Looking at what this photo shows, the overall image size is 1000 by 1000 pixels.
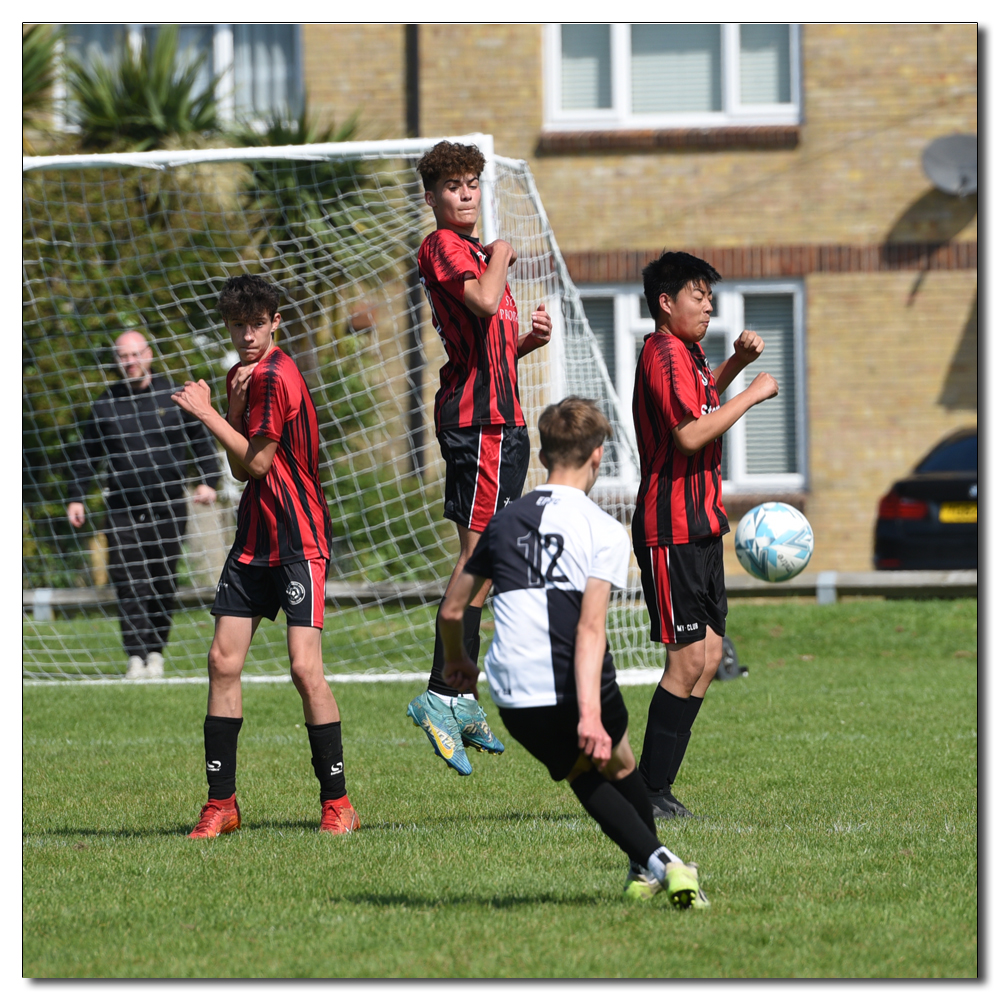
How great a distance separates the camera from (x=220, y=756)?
563 cm

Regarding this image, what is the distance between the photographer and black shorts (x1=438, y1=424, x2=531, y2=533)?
19.0 ft

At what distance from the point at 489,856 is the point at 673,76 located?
489 inches

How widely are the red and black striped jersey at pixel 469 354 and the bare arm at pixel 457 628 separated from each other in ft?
5.09

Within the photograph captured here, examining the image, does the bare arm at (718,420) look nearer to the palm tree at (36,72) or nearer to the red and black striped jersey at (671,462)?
the red and black striped jersey at (671,462)

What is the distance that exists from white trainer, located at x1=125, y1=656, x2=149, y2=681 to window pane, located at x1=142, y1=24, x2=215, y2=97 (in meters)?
8.37

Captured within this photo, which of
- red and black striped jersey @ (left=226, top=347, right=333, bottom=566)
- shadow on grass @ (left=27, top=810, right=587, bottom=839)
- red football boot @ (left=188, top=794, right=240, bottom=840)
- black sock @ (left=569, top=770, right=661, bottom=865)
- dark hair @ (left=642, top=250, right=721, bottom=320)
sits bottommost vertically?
shadow on grass @ (left=27, top=810, right=587, bottom=839)

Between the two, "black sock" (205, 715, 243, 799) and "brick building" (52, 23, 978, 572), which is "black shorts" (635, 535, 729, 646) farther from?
"brick building" (52, 23, 978, 572)

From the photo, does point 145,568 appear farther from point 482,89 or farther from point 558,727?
point 482,89

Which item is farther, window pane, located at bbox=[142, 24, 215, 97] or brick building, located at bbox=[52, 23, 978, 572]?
window pane, located at bbox=[142, 24, 215, 97]

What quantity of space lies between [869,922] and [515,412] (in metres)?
2.60

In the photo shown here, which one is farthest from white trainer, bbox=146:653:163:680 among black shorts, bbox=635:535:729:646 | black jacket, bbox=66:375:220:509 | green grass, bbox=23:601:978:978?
black shorts, bbox=635:535:729:646

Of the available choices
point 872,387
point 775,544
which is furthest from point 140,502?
→ point 872,387

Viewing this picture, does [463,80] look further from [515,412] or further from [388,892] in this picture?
[388,892]

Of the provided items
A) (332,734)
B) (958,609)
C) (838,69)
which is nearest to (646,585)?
(332,734)
